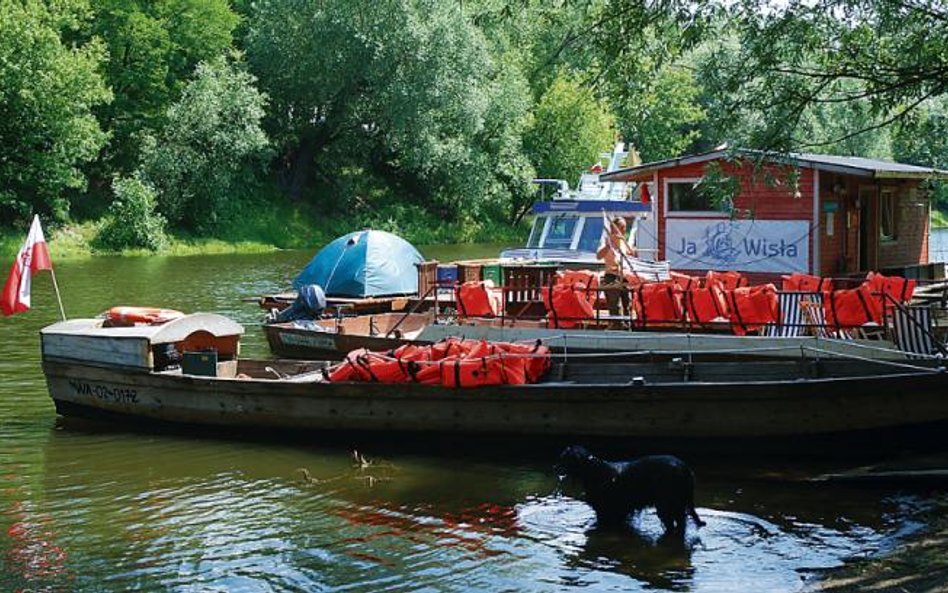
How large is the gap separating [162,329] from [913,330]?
976 centimetres

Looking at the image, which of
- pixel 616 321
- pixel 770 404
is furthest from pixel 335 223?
pixel 770 404

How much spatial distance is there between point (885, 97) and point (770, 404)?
421 centimetres

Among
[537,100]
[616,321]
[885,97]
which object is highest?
[537,100]

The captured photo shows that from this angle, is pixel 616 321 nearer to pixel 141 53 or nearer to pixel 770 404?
pixel 770 404

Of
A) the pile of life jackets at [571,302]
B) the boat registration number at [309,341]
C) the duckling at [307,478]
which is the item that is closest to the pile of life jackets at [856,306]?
the pile of life jackets at [571,302]

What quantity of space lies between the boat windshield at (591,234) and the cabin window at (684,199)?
1692 mm

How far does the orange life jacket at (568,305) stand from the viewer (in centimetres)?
1998

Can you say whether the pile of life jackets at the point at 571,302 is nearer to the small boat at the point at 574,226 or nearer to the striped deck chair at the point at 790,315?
the striped deck chair at the point at 790,315

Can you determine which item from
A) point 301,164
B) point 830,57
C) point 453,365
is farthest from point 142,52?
point 830,57

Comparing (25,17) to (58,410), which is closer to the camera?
(58,410)

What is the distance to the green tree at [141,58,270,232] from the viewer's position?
5419 centimetres

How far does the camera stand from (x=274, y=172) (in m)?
63.3

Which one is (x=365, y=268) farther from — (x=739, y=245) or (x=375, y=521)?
(x=375, y=521)

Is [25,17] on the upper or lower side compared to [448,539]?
upper
